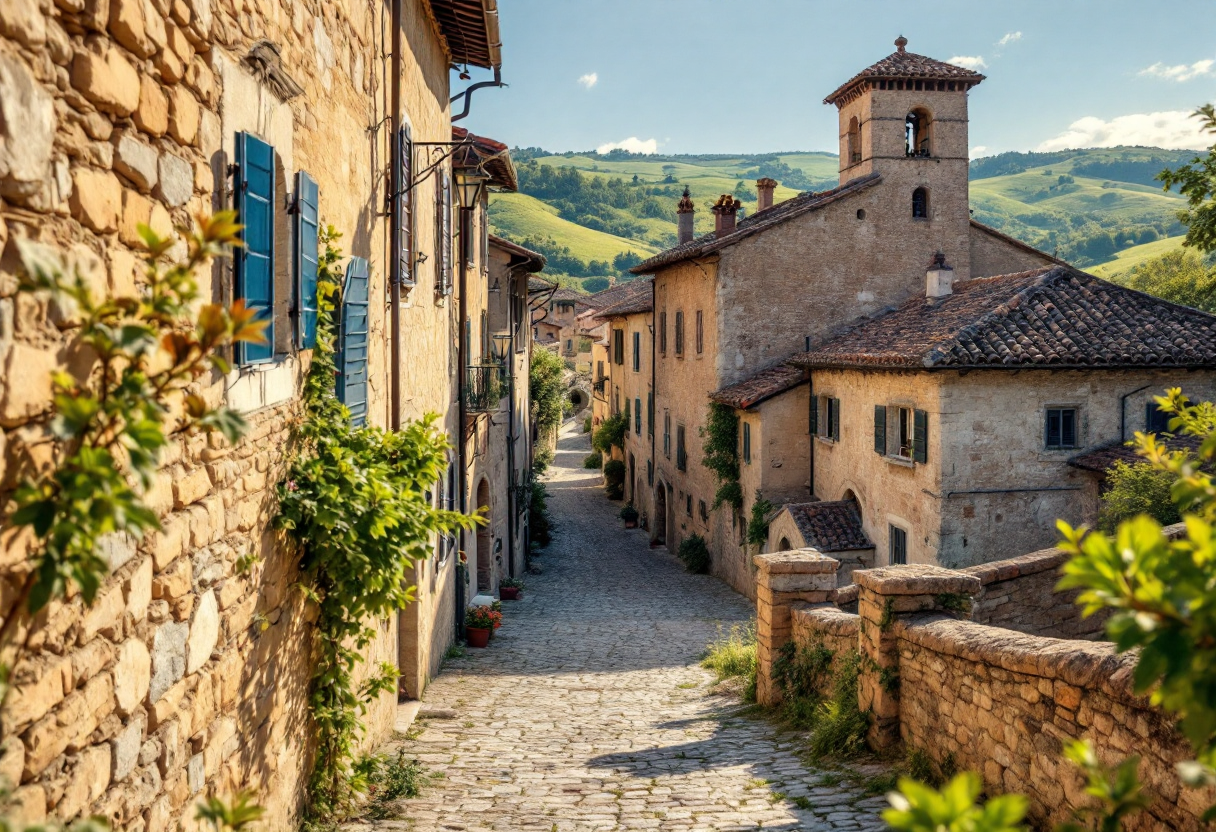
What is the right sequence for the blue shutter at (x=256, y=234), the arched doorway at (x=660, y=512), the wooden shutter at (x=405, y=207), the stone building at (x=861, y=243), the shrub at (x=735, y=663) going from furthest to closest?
the arched doorway at (x=660, y=512)
the stone building at (x=861, y=243)
the shrub at (x=735, y=663)
the wooden shutter at (x=405, y=207)
the blue shutter at (x=256, y=234)

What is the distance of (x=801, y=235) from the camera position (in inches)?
978

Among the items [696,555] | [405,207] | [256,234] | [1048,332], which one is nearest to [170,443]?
[256,234]

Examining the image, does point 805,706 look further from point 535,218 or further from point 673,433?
point 535,218

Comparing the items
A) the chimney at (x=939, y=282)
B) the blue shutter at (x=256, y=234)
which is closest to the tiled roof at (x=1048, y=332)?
the chimney at (x=939, y=282)

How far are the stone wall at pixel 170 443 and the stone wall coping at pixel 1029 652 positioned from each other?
14.3ft

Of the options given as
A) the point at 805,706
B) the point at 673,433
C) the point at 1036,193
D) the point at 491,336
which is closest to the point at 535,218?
the point at 1036,193

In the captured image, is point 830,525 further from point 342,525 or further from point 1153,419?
point 342,525

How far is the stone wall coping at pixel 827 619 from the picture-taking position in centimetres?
947

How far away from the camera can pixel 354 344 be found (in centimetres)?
725

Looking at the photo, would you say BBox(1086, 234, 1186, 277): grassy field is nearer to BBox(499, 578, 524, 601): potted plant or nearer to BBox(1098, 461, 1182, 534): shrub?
BBox(499, 578, 524, 601): potted plant

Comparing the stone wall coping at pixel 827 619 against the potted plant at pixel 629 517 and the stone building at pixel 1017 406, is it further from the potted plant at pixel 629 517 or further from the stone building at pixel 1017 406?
the potted plant at pixel 629 517

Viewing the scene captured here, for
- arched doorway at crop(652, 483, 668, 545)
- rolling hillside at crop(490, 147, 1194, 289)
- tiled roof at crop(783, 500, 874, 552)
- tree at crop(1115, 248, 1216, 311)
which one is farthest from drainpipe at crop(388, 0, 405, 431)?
rolling hillside at crop(490, 147, 1194, 289)

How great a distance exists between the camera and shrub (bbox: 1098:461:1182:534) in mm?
14078

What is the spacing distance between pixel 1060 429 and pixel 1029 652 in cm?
1223
